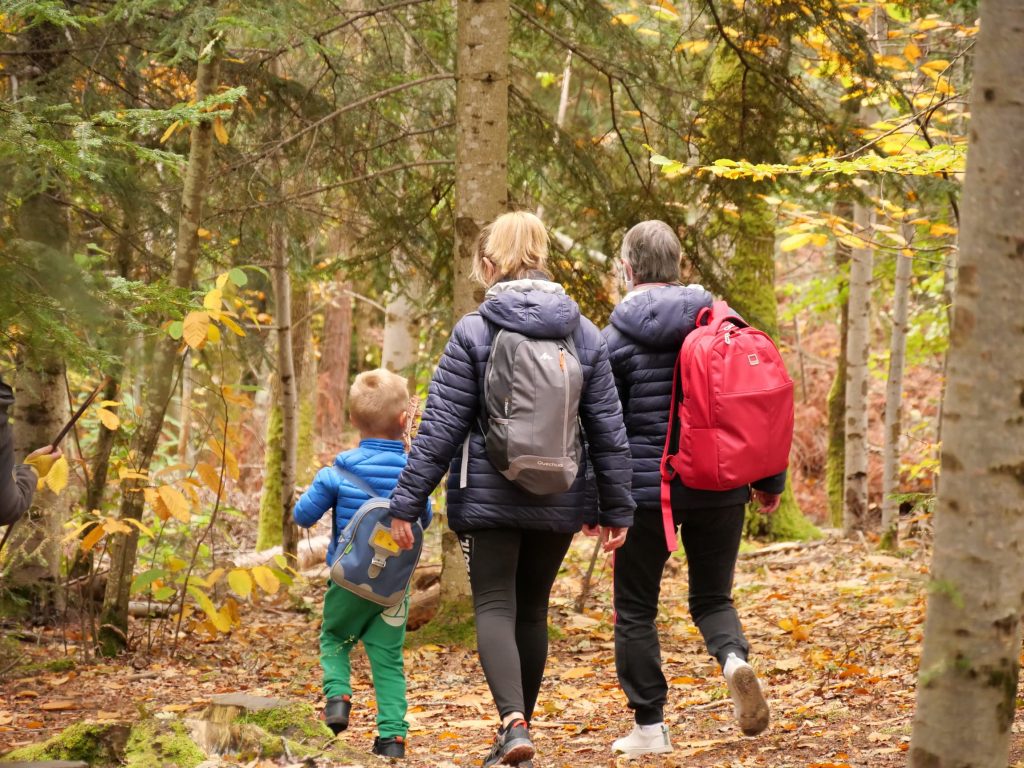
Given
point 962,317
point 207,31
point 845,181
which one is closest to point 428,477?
point 962,317

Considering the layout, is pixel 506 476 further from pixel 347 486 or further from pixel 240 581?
pixel 240 581

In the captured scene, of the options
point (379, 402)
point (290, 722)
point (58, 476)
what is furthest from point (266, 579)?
point (290, 722)

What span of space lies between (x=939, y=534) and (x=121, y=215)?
676 cm

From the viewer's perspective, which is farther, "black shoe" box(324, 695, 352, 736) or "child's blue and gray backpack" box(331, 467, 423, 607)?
"black shoe" box(324, 695, 352, 736)

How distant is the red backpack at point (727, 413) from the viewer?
4012mm

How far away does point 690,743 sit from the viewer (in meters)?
4.29

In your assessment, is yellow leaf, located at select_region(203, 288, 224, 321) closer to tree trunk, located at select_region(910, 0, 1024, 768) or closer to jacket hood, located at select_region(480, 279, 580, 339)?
jacket hood, located at select_region(480, 279, 580, 339)

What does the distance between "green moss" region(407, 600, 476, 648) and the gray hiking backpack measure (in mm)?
2902

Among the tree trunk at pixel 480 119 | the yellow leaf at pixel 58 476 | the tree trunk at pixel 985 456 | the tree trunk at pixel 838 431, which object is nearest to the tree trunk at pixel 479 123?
the tree trunk at pixel 480 119

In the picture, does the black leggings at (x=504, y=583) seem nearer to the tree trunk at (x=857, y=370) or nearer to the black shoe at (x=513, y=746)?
the black shoe at (x=513, y=746)

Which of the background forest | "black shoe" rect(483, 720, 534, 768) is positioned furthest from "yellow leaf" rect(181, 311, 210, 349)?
"black shoe" rect(483, 720, 534, 768)

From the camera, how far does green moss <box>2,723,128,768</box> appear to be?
3176 mm

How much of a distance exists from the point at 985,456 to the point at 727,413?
182 cm

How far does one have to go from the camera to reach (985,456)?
2.21m
